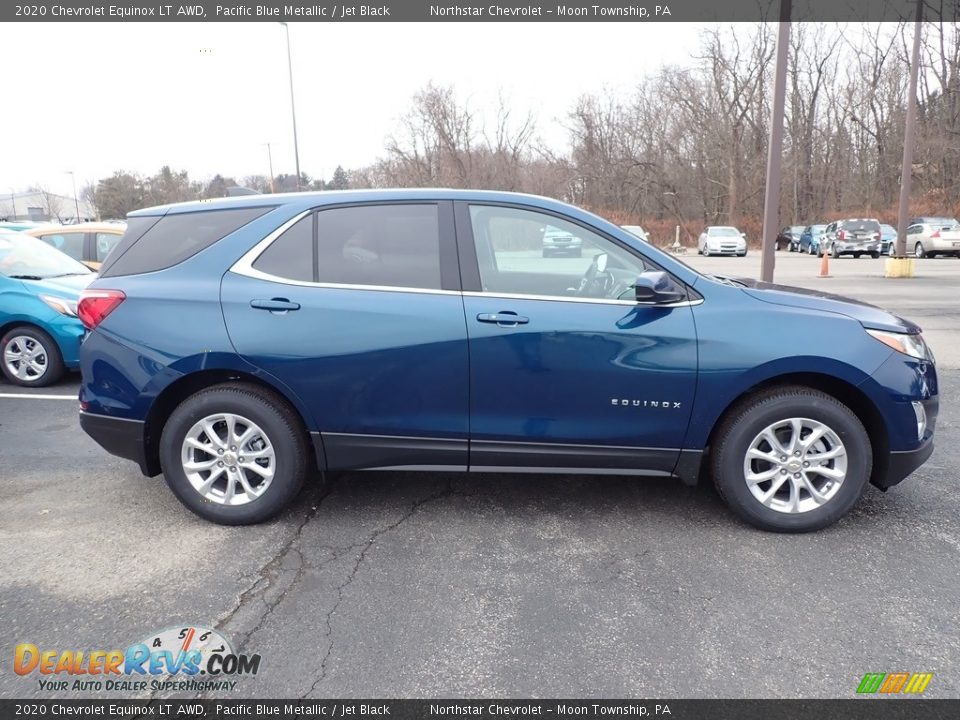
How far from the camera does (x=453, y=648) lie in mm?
2545

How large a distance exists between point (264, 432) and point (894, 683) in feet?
9.88

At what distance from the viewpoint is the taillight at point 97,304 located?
3561 mm

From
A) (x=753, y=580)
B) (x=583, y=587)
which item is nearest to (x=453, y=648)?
(x=583, y=587)

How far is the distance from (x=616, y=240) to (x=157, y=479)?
10.8 ft

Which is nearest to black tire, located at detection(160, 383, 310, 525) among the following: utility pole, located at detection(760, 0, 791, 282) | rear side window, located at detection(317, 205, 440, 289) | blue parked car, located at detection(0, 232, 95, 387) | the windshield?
rear side window, located at detection(317, 205, 440, 289)

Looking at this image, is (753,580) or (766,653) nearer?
(766,653)

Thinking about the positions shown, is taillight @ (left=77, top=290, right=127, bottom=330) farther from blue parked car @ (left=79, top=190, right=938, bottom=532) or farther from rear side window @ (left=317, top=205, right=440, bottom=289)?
rear side window @ (left=317, top=205, right=440, bottom=289)

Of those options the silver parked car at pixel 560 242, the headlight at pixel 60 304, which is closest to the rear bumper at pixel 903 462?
the silver parked car at pixel 560 242

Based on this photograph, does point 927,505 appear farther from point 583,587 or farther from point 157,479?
point 157,479

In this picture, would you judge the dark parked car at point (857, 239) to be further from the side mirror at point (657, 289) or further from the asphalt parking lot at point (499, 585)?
the side mirror at point (657, 289)

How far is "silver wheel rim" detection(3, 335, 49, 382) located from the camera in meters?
Answer: 6.86

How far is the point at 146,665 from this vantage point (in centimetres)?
247

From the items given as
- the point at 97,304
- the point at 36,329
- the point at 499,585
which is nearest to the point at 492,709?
the point at 499,585

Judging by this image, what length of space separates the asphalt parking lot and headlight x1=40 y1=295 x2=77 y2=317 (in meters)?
3.11
